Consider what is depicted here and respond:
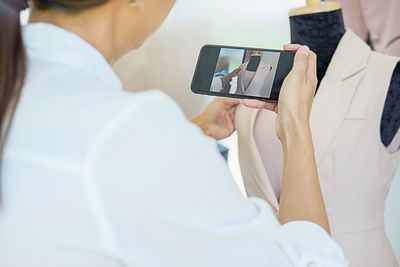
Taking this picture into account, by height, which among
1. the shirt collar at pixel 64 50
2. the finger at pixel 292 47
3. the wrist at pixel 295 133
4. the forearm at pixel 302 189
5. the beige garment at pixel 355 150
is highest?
the shirt collar at pixel 64 50

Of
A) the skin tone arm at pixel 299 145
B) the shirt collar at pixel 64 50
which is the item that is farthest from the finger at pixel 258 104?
the shirt collar at pixel 64 50

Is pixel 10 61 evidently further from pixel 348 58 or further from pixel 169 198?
pixel 348 58

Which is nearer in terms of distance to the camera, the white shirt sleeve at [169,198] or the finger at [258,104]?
the white shirt sleeve at [169,198]

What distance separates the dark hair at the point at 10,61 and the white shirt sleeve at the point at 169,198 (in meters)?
0.08

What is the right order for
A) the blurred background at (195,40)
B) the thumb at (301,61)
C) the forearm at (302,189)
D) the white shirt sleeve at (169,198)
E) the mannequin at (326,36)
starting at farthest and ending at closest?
the blurred background at (195,40)
the mannequin at (326,36)
the thumb at (301,61)
the forearm at (302,189)
the white shirt sleeve at (169,198)

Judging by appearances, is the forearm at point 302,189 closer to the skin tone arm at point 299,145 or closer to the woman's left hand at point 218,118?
the skin tone arm at point 299,145

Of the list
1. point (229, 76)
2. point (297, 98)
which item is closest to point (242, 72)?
point (229, 76)

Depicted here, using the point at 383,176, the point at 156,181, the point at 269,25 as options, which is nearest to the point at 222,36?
the point at 269,25

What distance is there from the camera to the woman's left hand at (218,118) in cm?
90

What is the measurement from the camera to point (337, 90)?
0.84 meters

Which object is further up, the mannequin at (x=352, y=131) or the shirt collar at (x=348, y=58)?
the shirt collar at (x=348, y=58)

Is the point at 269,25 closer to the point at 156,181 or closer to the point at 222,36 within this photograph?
the point at 222,36

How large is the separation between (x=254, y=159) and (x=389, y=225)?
456 mm

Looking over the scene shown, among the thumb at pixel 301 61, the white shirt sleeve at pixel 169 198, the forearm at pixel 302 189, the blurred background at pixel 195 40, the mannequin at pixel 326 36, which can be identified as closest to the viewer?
the white shirt sleeve at pixel 169 198
